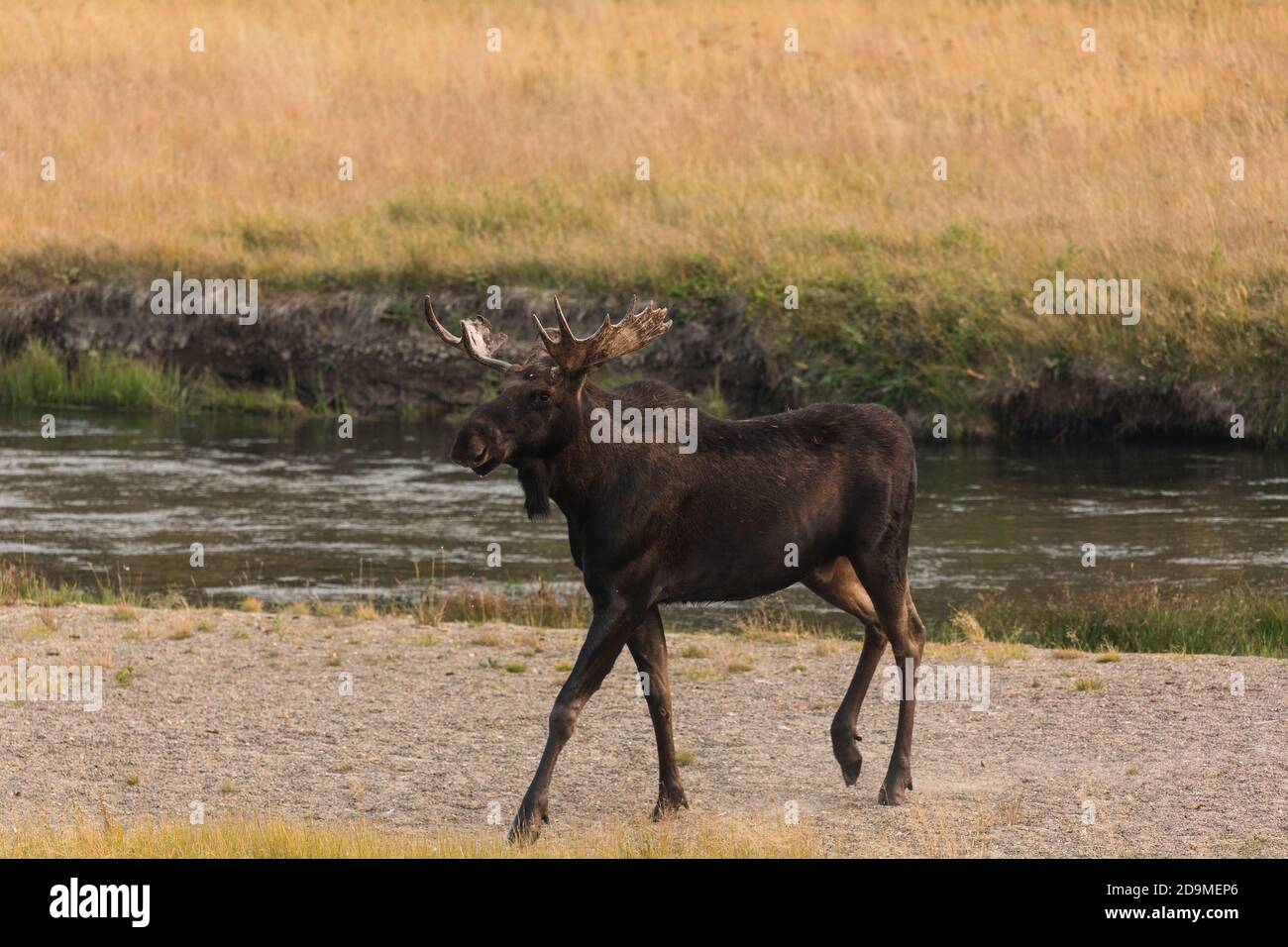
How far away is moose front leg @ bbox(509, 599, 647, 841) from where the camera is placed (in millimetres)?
8680

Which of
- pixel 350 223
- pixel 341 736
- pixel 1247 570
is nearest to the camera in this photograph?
pixel 341 736

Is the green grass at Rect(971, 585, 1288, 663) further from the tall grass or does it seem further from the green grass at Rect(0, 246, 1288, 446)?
the tall grass

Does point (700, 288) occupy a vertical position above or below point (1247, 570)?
above

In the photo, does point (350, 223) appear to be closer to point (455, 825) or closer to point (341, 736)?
point (341, 736)

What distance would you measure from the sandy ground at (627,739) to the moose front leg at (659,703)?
0.26m

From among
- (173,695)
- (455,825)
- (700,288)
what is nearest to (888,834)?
(455,825)

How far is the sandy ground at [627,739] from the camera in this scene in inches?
363

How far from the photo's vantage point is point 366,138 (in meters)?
30.9

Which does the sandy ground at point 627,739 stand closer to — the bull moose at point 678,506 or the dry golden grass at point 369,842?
the dry golden grass at point 369,842

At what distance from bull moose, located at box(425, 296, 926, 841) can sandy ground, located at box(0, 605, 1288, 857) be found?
62 cm

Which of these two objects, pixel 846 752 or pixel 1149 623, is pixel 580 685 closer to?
pixel 846 752

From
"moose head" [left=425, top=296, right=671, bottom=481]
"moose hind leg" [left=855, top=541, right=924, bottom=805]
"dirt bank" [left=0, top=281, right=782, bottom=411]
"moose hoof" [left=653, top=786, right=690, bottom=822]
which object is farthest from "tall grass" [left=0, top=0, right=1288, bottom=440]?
"moose head" [left=425, top=296, right=671, bottom=481]

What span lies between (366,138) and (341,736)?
21150mm

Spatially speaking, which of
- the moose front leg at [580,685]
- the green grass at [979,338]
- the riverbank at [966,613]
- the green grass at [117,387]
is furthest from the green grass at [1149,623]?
the green grass at [117,387]
